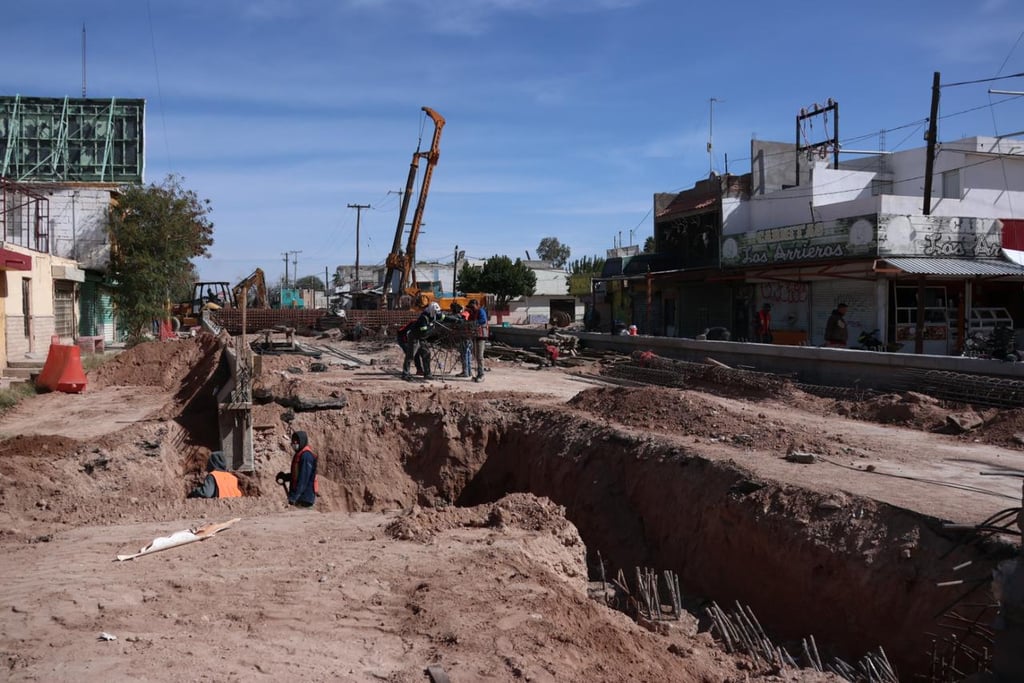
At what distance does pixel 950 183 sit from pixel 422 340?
73.2ft

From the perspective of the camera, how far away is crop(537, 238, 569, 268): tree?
116m

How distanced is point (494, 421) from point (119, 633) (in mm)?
9451

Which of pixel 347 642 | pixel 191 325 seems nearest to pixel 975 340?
pixel 347 642

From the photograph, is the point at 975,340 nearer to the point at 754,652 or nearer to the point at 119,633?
the point at 754,652

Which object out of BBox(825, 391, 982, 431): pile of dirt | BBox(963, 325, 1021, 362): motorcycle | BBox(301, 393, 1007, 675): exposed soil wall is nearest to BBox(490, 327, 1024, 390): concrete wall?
BBox(825, 391, 982, 431): pile of dirt

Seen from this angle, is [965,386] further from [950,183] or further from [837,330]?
[950,183]

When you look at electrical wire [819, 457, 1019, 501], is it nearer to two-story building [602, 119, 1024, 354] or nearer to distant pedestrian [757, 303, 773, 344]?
two-story building [602, 119, 1024, 354]

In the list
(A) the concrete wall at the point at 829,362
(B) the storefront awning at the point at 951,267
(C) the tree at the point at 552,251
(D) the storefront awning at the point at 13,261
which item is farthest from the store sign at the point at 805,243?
(C) the tree at the point at 552,251

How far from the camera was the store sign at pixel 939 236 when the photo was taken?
2245 cm

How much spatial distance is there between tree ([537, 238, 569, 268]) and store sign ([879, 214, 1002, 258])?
92.4 metres

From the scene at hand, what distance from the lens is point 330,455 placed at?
524 inches

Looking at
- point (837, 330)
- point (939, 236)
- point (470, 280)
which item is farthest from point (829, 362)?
point (470, 280)

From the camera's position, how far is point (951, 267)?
2178 cm

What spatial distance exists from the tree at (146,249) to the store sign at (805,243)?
64.9 feet
